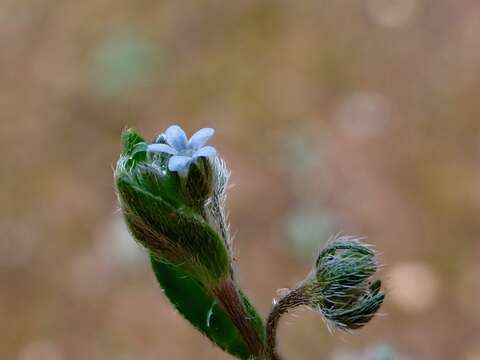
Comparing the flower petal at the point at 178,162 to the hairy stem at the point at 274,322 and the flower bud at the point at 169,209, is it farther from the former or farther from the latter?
the hairy stem at the point at 274,322

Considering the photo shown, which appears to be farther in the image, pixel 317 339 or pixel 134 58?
pixel 134 58

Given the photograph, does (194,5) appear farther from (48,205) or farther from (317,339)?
(317,339)

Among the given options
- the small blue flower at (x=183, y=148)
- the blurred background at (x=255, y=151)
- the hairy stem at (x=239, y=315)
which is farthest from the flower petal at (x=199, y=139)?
the blurred background at (x=255, y=151)

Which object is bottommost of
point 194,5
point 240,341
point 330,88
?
point 240,341

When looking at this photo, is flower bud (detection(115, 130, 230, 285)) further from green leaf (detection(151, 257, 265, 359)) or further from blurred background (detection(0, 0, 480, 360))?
blurred background (detection(0, 0, 480, 360))

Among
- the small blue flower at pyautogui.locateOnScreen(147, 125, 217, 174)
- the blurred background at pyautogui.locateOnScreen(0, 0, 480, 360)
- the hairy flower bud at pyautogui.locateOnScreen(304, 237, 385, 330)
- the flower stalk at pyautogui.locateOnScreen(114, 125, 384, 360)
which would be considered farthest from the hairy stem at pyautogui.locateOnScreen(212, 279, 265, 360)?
the blurred background at pyautogui.locateOnScreen(0, 0, 480, 360)

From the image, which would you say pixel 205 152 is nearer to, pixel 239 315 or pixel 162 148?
pixel 162 148

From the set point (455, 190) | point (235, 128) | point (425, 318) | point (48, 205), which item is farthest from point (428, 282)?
point (48, 205)

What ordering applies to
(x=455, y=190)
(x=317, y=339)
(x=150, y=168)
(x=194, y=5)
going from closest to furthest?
(x=150, y=168), (x=317, y=339), (x=455, y=190), (x=194, y=5)
